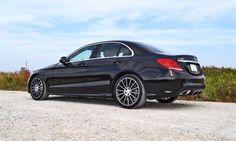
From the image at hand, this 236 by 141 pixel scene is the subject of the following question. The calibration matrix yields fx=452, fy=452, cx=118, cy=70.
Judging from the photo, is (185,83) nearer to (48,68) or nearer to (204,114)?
(204,114)

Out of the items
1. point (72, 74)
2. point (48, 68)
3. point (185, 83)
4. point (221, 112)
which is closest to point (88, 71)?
point (72, 74)

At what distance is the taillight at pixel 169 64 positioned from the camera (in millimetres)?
9375

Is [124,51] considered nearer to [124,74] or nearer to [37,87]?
[124,74]

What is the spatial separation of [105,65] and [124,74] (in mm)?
641

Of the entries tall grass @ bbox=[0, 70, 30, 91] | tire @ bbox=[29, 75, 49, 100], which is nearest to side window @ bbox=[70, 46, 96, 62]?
tire @ bbox=[29, 75, 49, 100]

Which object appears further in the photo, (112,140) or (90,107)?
(90,107)

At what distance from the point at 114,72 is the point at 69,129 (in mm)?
3068

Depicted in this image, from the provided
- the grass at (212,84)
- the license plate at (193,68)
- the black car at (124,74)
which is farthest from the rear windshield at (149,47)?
the grass at (212,84)

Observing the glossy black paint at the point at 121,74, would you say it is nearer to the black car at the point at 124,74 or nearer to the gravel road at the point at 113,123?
the black car at the point at 124,74

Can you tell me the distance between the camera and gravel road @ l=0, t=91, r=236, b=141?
667 cm

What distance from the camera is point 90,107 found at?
9789mm

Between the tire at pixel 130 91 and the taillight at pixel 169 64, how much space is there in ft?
1.92

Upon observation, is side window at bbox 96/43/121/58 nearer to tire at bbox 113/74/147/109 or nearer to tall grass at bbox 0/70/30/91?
tire at bbox 113/74/147/109

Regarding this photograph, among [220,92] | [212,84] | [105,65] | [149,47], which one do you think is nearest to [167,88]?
[149,47]
